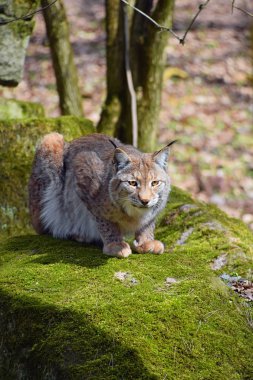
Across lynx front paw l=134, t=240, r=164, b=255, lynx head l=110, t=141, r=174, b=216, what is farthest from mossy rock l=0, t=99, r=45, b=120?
lynx front paw l=134, t=240, r=164, b=255

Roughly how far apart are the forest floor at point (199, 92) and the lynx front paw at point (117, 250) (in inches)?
188

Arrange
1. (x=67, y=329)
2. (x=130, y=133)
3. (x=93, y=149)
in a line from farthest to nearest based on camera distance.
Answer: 1. (x=130, y=133)
2. (x=93, y=149)
3. (x=67, y=329)

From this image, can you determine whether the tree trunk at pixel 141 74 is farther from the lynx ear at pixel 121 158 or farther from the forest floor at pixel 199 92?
the lynx ear at pixel 121 158

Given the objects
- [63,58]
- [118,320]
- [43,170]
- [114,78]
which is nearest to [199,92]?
[114,78]

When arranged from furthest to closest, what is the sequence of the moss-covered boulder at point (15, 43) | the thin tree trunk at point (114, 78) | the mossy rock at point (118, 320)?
the thin tree trunk at point (114, 78), the moss-covered boulder at point (15, 43), the mossy rock at point (118, 320)

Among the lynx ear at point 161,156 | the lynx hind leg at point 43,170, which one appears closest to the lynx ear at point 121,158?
the lynx ear at point 161,156

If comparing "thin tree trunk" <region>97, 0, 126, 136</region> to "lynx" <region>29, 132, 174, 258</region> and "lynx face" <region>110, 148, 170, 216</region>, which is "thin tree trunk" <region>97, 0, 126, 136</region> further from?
"lynx face" <region>110, 148, 170, 216</region>

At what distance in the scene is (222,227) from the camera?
217 inches

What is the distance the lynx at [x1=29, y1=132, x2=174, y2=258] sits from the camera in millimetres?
4348

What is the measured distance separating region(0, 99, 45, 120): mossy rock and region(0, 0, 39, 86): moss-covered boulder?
626 mm

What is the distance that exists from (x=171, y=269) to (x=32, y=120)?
282 cm

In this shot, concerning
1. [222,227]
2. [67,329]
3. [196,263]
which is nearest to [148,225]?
[196,263]

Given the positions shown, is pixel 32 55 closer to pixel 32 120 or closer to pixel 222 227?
pixel 32 120

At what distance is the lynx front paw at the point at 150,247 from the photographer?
15.2ft
